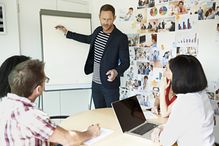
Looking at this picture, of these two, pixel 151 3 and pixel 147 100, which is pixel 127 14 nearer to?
pixel 151 3

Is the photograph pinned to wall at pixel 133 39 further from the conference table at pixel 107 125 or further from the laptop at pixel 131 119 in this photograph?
the laptop at pixel 131 119

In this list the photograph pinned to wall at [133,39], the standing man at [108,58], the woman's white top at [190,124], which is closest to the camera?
the woman's white top at [190,124]

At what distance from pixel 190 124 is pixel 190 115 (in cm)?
5

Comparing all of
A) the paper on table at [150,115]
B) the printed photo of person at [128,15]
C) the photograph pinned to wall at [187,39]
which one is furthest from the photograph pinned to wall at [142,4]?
the paper on table at [150,115]

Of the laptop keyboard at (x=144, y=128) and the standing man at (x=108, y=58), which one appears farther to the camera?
the standing man at (x=108, y=58)

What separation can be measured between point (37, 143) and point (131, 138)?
57 cm

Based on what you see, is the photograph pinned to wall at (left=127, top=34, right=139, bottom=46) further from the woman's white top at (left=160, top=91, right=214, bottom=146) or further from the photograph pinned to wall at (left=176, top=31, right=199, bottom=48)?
the woman's white top at (left=160, top=91, right=214, bottom=146)

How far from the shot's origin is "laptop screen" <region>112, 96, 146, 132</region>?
161 cm

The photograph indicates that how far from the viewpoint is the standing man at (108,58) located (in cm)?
244

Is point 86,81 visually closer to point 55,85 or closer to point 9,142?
point 55,85

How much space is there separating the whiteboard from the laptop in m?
1.47

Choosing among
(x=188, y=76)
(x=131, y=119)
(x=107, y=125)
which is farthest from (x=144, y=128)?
(x=188, y=76)

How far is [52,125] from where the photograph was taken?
4.04ft

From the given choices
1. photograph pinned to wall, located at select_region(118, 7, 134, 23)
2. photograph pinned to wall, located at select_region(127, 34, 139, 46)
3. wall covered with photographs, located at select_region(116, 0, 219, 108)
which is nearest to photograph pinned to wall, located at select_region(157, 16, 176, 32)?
wall covered with photographs, located at select_region(116, 0, 219, 108)
